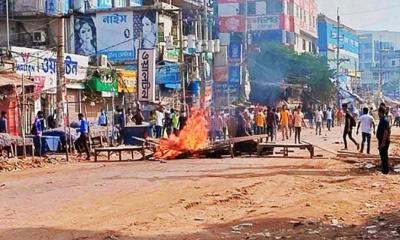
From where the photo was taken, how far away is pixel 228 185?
47.3 ft

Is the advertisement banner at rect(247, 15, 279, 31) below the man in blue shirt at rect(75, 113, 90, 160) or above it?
above

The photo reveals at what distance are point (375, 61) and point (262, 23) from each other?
235ft

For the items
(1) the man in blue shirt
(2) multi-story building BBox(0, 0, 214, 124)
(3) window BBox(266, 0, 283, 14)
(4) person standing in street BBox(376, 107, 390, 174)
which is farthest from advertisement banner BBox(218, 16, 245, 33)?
(4) person standing in street BBox(376, 107, 390, 174)

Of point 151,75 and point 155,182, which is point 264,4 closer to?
point 151,75

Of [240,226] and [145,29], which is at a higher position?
[145,29]

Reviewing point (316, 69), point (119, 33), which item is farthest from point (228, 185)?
point (316, 69)

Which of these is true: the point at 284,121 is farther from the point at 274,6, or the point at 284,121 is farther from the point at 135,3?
the point at 274,6

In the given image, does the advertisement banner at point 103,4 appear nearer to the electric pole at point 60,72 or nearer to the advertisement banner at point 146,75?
the advertisement banner at point 146,75

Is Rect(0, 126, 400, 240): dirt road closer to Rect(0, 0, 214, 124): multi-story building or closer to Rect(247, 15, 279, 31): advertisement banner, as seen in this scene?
Rect(0, 0, 214, 124): multi-story building

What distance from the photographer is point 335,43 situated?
9200cm

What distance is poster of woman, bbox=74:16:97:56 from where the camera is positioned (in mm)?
42906

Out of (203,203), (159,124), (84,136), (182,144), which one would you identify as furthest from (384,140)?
(159,124)

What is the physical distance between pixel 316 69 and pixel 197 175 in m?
48.4

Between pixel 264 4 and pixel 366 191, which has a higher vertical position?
pixel 264 4
